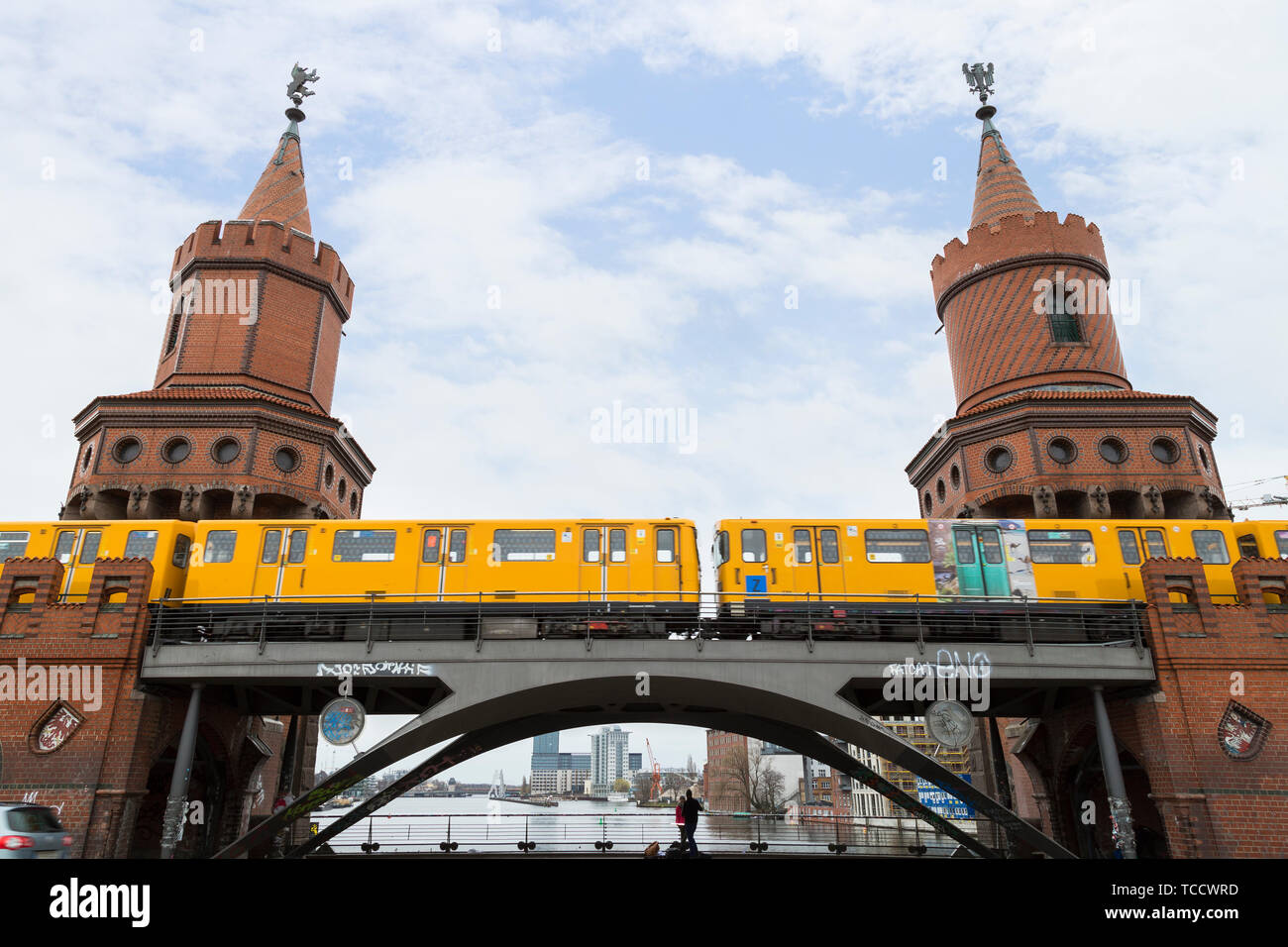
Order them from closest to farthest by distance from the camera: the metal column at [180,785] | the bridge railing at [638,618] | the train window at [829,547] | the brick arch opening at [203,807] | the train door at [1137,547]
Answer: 1. the metal column at [180,785]
2. the bridge railing at [638,618]
3. the train window at [829,547]
4. the train door at [1137,547]
5. the brick arch opening at [203,807]

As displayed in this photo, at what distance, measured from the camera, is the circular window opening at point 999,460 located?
29.5 m

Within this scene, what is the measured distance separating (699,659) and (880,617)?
16.1ft

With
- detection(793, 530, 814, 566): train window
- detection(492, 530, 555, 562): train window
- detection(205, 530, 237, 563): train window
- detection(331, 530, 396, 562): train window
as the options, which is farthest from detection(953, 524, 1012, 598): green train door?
detection(205, 530, 237, 563): train window

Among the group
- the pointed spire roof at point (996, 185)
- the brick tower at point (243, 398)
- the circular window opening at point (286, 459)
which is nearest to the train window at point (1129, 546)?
the pointed spire roof at point (996, 185)

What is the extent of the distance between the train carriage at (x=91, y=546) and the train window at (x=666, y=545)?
39.3ft

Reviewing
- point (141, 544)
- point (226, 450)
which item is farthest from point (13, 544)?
point (226, 450)

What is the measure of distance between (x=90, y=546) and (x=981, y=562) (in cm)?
2222

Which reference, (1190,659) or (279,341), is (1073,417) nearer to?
(1190,659)

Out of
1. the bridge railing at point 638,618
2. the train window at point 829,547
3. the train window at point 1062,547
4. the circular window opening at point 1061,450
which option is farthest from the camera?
the circular window opening at point 1061,450

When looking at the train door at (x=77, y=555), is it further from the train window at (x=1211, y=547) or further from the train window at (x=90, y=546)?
the train window at (x=1211, y=547)

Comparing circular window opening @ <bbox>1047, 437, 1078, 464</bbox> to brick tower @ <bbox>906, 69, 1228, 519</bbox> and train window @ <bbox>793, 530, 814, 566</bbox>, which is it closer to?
brick tower @ <bbox>906, 69, 1228, 519</bbox>

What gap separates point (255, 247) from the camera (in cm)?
3297

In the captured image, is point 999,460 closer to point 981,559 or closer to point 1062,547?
point 1062,547
